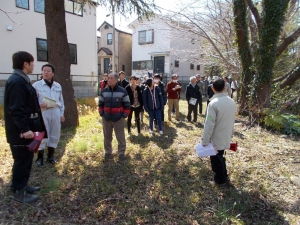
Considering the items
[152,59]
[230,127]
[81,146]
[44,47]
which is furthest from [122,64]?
[230,127]

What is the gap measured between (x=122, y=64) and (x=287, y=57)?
783 inches

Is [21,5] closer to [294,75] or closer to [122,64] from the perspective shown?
[294,75]

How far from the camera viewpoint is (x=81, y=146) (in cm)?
518

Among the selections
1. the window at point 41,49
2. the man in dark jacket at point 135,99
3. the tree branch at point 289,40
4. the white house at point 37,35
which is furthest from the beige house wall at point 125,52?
the man in dark jacket at point 135,99

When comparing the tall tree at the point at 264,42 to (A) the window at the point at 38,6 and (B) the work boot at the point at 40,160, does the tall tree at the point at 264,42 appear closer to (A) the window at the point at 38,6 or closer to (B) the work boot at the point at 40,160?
(B) the work boot at the point at 40,160

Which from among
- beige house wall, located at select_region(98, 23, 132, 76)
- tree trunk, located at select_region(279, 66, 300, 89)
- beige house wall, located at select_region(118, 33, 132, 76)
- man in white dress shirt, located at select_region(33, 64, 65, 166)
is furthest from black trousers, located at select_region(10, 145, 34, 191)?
beige house wall, located at select_region(118, 33, 132, 76)

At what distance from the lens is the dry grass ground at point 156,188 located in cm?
289

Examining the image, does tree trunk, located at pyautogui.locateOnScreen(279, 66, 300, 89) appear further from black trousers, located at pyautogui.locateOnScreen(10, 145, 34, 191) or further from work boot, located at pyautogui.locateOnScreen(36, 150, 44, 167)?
black trousers, located at pyautogui.locateOnScreen(10, 145, 34, 191)

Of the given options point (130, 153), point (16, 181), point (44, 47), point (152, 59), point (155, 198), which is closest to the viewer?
point (16, 181)

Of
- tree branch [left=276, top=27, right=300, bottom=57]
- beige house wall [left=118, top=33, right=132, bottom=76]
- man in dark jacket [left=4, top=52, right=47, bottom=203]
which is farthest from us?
beige house wall [left=118, top=33, right=132, bottom=76]

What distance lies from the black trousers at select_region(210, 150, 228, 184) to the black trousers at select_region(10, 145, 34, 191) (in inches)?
105

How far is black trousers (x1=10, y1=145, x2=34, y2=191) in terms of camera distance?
9.64ft

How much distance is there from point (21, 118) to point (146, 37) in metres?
23.8

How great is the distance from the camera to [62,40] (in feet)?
21.7
